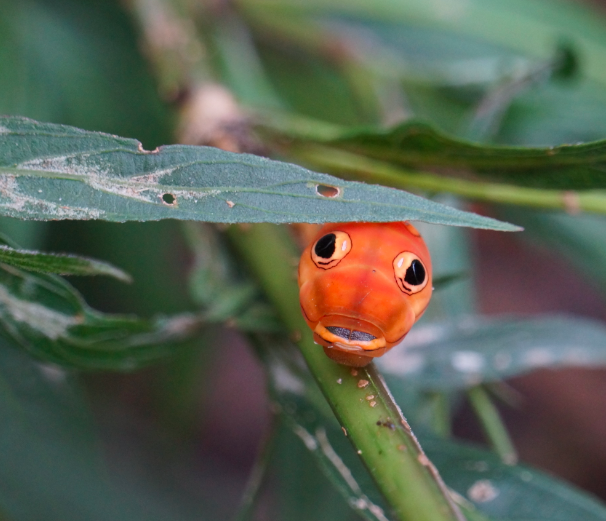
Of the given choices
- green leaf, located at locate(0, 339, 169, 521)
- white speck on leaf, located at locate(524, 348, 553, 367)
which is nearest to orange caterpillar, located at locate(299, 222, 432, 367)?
white speck on leaf, located at locate(524, 348, 553, 367)

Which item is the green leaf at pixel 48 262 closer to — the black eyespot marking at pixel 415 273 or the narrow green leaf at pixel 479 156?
the black eyespot marking at pixel 415 273

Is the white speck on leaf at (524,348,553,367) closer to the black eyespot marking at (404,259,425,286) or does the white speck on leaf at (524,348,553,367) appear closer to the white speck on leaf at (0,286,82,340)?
the black eyespot marking at (404,259,425,286)

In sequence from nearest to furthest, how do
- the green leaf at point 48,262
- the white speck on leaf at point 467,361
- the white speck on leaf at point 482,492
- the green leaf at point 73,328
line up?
1. the green leaf at point 48,262
2. the green leaf at point 73,328
3. the white speck on leaf at point 482,492
4. the white speck on leaf at point 467,361

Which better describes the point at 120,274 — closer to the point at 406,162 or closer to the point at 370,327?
the point at 370,327

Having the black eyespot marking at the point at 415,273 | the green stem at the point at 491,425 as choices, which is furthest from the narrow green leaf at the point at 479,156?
the green stem at the point at 491,425

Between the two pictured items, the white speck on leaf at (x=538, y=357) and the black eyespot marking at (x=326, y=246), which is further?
the white speck on leaf at (x=538, y=357)

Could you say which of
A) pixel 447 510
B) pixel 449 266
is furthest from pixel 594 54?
pixel 447 510
